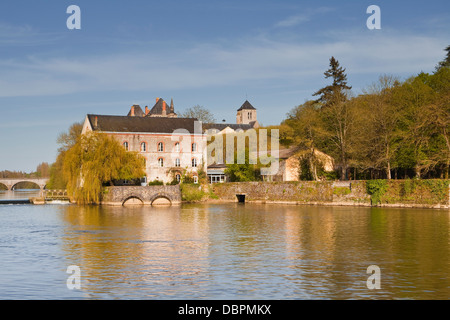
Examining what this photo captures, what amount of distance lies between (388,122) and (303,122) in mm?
10577

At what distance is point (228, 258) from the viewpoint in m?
21.0

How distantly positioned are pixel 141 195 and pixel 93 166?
6.08 metres

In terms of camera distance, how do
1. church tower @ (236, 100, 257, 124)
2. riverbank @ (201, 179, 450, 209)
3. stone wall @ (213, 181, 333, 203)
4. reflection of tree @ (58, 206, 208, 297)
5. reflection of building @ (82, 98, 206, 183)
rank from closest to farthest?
reflection of tree @ (58, 206, 208, 297) < riverbank @ (201, 179, 450, 209) < stone wall @ (213, 181, 333, 203) < reflection of building @ (82, 98, 206, 183) < church tower @ (236, 100, 257, 124)

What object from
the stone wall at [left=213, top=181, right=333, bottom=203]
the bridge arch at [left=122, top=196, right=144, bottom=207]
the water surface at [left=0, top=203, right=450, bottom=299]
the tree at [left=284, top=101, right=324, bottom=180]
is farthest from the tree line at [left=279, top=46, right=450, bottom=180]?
the bridge arch at [left=122, top=196, right=144, bottom=207]

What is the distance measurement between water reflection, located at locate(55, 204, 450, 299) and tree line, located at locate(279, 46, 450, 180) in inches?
483

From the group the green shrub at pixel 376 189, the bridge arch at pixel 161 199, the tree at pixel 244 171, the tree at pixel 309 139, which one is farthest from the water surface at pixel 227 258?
the tree at pixel 244 171

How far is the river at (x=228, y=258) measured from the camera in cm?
1537

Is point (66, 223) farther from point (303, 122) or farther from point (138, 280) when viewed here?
point (303, 122)

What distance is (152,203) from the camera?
5650cm

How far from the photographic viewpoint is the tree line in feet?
153

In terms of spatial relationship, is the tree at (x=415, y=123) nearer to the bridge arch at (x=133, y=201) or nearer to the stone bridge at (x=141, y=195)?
the stone bridge at (x=141, y=195)

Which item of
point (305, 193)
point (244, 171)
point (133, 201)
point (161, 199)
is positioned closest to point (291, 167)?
point (244, 171)

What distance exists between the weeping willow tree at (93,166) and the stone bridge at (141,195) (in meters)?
1.12

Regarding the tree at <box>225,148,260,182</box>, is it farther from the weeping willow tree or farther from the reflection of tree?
the reflection of tree
